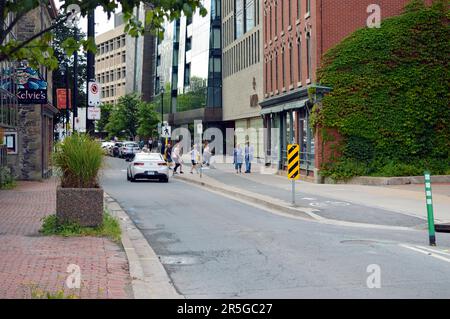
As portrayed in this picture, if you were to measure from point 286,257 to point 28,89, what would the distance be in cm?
2130

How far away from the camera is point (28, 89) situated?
29.9 metres

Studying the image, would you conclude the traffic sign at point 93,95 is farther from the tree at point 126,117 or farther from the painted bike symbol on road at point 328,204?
the tree at point 126,117

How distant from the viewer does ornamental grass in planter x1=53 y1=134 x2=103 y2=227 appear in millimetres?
13172

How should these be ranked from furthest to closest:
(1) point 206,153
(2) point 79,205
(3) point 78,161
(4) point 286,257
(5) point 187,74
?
(5) point 187,74
(1) point 206,153
(3) point 78,161
(2) point 79,205
(4) point 286,257

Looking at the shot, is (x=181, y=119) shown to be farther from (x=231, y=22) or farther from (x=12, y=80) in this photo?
(x=12, y=80)

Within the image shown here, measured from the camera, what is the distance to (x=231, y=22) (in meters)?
66.8

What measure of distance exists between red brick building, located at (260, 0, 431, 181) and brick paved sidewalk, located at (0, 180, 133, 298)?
19.7 metres

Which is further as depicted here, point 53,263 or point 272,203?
point 272,203

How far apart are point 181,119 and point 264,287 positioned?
7193 centimetres

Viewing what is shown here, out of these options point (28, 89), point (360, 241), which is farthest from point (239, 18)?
point (360, 241)

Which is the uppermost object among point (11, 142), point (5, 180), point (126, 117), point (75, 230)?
point (126, 117)

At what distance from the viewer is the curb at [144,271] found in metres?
8.21

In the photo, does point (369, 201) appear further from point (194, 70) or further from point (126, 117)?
point (126, 117)

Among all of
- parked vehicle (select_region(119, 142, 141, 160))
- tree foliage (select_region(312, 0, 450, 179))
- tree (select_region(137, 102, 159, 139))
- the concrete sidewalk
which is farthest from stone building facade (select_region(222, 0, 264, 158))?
the concrete sidewalk
